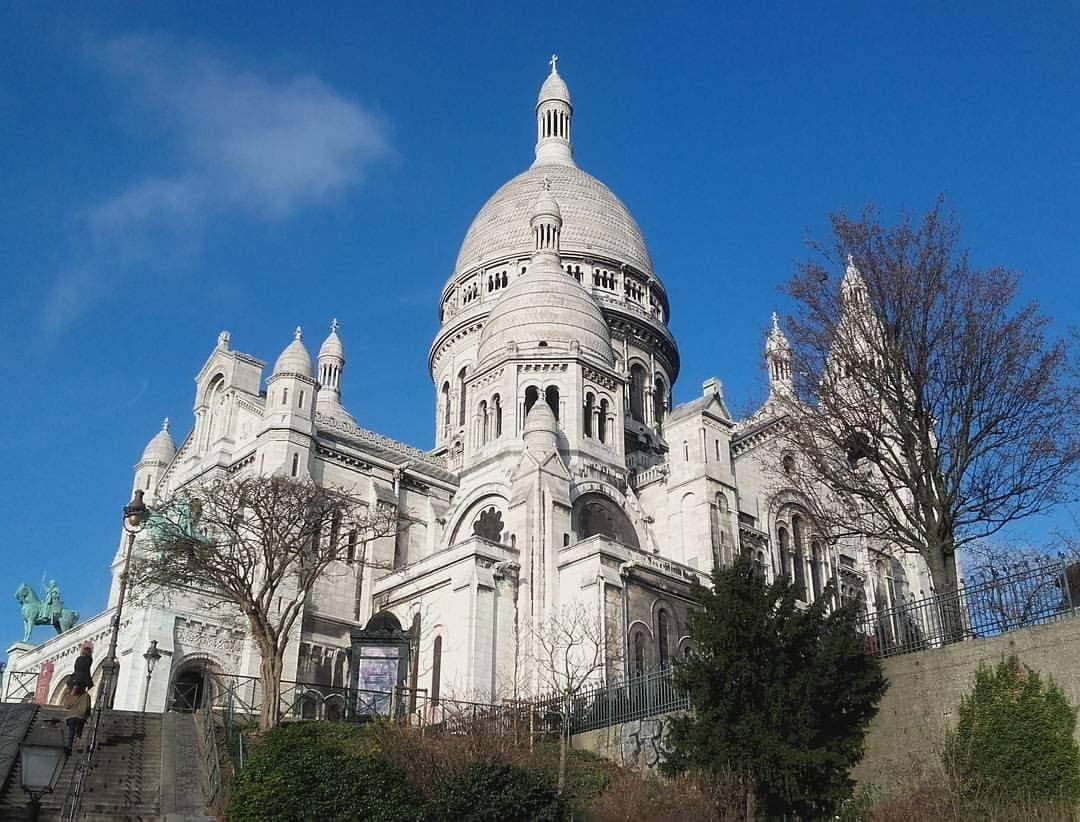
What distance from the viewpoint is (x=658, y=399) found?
63719 mm

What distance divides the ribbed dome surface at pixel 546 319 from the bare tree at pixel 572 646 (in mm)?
14327

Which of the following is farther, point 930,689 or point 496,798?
point 930,689

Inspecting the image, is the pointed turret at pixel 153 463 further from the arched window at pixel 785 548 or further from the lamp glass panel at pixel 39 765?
the lamp glass panel at pixel 39 765

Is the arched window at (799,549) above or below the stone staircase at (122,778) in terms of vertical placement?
above

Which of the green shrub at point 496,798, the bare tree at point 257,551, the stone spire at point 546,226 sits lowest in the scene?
the green shrub at point 496,798

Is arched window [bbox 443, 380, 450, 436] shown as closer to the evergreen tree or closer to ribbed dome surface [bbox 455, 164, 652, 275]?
ribbed dome surface [bbox 455, 164, 652, 275]

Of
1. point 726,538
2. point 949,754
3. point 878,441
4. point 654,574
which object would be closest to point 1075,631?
point 949,754

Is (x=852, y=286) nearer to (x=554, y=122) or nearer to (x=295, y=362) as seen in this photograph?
(x=295, y=362)

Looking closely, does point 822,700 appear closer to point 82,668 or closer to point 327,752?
point 327,752

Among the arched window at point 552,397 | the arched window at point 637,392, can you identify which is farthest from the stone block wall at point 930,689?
the arched window at point 637,392

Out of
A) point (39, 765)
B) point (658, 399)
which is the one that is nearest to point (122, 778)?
point (39, 765)

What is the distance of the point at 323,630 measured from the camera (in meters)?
42.5

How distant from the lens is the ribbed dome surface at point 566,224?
67.0 m

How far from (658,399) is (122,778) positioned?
44.5 m
